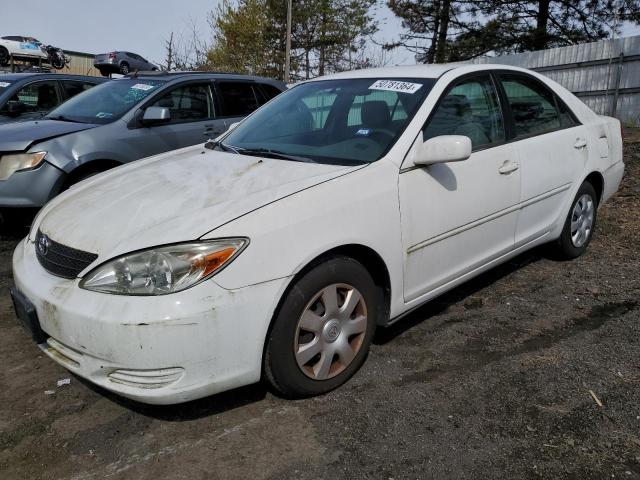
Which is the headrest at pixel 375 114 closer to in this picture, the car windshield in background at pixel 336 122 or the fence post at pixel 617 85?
the car windshield in background at pixel 336 122

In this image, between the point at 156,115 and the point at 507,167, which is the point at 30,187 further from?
the point at 507,167

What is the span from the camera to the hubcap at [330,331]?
8.36 ft

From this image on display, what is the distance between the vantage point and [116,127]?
5426 millimetres

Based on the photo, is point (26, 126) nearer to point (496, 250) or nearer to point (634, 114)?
point (496, 250)

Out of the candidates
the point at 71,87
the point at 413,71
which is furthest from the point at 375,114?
the point at 71,87

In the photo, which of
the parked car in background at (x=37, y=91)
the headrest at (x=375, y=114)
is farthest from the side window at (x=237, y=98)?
the headrest at (x=375, y=114)

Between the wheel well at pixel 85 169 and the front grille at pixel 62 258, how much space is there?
101 inches

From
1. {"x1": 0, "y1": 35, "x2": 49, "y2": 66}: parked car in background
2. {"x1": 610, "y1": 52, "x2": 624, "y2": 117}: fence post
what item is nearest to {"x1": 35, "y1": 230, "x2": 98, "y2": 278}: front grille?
{"x1": 610, "y1": 52, "x2": 624, "y2": 117}: fence post

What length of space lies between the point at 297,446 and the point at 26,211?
405 centimetres

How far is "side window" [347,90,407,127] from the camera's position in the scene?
318 centimetres

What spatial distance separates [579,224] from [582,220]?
5cm

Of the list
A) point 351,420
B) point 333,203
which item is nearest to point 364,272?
point 333,203

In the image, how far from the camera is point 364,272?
2.73 metres

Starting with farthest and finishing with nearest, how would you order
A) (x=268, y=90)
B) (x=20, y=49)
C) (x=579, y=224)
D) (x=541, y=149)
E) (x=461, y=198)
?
(x=20, y=49) < (x=268, y=90) < (x=579, y=224) < (x=541, y=149) < (x=461, y=198)
